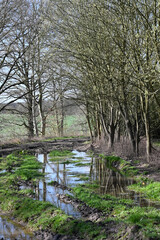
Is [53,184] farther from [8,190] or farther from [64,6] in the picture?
[64,6]

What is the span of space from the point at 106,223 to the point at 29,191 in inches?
148

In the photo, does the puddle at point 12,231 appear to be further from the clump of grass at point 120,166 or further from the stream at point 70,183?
the clump of grass at point 120,166

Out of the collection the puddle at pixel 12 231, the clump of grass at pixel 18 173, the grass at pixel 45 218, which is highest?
the clump of grass at pixel 18 173

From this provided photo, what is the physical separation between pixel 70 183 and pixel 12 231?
14.7 feet

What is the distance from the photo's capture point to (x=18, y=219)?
7.16m

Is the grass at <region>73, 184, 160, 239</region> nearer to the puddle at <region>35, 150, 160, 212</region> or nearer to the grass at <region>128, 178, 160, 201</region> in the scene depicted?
the puddle at <region>35, 150, 160, 212</region>

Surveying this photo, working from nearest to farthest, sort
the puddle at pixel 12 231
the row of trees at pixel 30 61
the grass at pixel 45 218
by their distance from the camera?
the grass at pixel 45 218, the puddle at pixel 12 231, the row of trees at pixel 30 61

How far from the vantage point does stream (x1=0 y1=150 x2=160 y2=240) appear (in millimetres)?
6750

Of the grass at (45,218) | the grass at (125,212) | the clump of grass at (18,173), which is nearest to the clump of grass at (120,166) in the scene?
the grass at (125,212)

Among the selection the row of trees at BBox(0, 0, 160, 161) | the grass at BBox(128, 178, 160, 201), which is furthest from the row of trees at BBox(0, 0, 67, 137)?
the grass at BBox(128, 178, 160, 201)

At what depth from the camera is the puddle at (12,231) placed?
6.16 meters

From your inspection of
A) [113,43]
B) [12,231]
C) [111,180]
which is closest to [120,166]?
[111,180]

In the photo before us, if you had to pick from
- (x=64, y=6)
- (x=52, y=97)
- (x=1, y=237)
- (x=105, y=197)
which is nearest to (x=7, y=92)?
(x=52, y=97)

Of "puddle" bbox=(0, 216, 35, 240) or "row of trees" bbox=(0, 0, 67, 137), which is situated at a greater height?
"row of trees" bbox=(0, 0, 67, 137)
